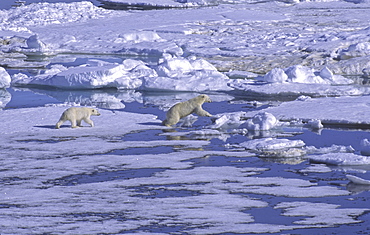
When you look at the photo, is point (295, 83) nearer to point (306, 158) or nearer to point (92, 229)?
point (306, 158)

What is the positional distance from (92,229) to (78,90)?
10.6 meters

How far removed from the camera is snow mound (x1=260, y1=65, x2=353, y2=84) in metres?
15.3

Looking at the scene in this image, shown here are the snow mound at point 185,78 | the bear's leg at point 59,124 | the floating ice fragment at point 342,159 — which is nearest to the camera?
the floating ice fragment at point 342,159

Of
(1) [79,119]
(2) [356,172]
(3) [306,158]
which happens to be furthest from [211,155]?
(1) [79,119]

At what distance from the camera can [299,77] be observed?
15336 millimetres

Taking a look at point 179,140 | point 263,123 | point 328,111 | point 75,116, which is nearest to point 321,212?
point 179,140

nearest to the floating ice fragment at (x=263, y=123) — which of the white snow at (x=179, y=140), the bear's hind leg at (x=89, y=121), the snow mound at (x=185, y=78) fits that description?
the white snow at (x=179, y=140)

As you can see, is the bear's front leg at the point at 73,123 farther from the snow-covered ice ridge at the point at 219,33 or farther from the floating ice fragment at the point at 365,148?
the snow-covered ice ridge at the point at 219,33

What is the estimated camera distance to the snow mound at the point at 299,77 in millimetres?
15281

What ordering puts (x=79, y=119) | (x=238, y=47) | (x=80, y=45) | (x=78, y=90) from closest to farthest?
1. (x=79, y=119)
2. (x=78, y=90)
3. (x=238, y=47)
4. (x=80, y=45)

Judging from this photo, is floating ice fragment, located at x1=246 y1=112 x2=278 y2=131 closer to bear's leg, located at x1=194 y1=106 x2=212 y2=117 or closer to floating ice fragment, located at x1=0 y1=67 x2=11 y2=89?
bear's leg, located at x1=194 y1=106 x2=212 y2=117

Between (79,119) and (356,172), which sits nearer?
(356,172)

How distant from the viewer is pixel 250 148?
8828 mm

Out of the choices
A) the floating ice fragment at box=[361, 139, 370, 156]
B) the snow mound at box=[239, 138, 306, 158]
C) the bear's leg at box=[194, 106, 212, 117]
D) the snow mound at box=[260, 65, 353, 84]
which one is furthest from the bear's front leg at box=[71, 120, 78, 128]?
the snow mound at box=[260, 65, 353, 84]
